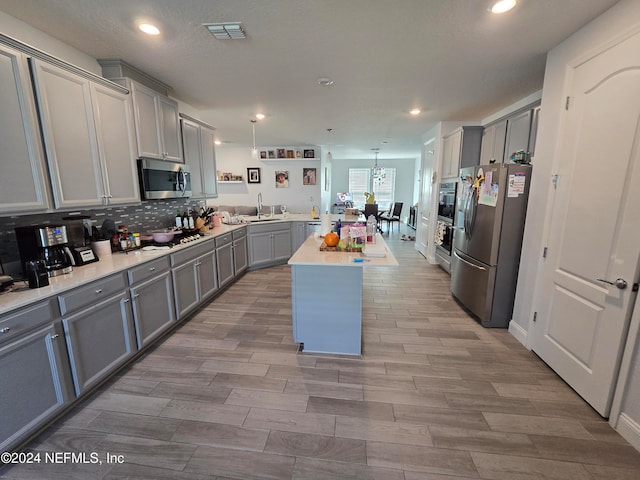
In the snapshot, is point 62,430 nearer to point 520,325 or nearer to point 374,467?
point 374,467

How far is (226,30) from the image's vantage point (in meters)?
1.92

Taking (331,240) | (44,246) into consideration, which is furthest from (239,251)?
(44,246)

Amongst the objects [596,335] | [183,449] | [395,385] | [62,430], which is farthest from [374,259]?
[62,430]

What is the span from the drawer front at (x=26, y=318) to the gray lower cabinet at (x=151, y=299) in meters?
0.56

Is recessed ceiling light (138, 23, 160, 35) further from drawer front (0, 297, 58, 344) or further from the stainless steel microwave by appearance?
drawer front (0, 297, 58, 344)

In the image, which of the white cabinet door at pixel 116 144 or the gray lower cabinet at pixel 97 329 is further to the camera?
the white cabinet door at pixel 116 144

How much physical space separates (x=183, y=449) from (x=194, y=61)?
3.00m

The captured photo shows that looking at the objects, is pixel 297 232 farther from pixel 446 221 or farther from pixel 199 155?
pixel 446 221

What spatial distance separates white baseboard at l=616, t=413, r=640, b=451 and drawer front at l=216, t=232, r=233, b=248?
3.92 meters

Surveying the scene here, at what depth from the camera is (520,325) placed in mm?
2580

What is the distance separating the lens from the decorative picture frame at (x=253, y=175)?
22.6 feet

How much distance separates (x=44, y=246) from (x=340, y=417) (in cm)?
229

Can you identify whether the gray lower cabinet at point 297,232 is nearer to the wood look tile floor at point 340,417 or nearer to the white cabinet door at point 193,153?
the white cabinet door at point 193,153

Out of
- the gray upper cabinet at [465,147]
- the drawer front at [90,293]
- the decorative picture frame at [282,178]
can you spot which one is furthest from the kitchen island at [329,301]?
the decorative picture frame at [282,178]
